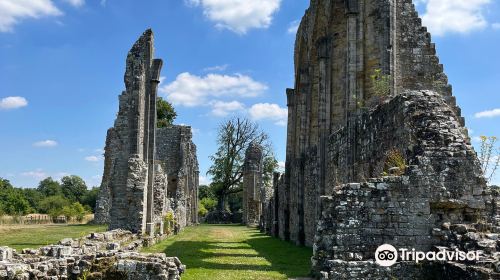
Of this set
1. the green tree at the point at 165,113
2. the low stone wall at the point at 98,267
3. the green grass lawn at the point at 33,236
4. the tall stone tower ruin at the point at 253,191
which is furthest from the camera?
the green tree at the point at 165,113

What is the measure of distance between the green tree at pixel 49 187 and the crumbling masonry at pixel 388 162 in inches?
3101

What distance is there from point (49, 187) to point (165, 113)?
46.4 m

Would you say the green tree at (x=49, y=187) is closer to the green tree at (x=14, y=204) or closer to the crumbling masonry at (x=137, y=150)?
the green tree at (x=14, y=204)

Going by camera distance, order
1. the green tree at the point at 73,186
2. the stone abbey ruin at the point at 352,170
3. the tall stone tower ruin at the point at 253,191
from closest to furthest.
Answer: the stone abbey ruin at the point at 352,170, the tall stone tower ruin at the point at 253,191, the green tree at the point at 73,186

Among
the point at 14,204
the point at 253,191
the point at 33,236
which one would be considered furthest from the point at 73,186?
the point at 33,236

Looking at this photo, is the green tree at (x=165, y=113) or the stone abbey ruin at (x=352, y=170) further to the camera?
the green tree at (x=165, y=113)

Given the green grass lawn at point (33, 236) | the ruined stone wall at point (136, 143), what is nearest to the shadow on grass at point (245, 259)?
the ruined stone wall at point (136, 143)

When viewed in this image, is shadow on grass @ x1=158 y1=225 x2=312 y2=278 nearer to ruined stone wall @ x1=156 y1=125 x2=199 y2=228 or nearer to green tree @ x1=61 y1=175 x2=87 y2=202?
ruined stone wall @ x1=156 y1=125 x2=199 y2=228

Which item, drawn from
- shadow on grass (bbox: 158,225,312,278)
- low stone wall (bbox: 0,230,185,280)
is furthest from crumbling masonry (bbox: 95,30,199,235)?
low stone wall (bbox: 0,230,185,280)

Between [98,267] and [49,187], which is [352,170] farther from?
[49,187]

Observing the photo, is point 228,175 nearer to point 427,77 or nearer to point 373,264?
point 427,77

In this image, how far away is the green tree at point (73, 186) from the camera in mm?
90444

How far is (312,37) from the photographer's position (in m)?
22.4

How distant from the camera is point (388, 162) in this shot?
1008cm
